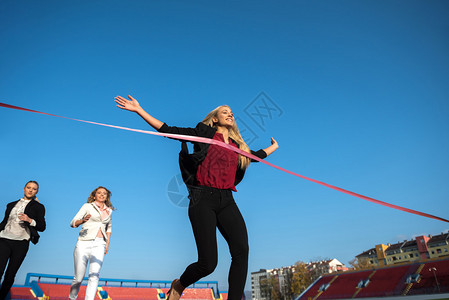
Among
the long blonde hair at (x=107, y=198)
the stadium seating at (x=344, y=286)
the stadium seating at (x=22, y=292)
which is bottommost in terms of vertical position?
the stadium seating at (x=344, y=286)

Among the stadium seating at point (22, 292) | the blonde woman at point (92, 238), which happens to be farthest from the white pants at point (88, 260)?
the stadium seating at point (22, 292)

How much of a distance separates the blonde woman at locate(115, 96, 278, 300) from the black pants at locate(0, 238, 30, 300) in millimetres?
2699

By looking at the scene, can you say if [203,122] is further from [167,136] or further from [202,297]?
[202,297]

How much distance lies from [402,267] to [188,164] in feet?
137

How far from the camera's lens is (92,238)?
4176 mm

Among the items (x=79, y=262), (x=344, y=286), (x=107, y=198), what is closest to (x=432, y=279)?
(x=344, y=286)

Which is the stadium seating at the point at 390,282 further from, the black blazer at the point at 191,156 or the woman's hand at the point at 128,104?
the woman's hand at the point at 128,104

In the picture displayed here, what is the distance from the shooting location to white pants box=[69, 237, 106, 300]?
12.7 ft

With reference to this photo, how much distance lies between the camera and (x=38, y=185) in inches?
177

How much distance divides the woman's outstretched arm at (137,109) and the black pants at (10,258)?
120 inches

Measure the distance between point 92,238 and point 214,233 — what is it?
8.51ft

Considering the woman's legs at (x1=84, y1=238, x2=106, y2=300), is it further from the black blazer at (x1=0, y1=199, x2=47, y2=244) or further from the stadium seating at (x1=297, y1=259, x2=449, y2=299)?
the stadium seating at (x1=297, y1=259, x2=449, y2=299)

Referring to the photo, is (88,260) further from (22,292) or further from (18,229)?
(22,292)

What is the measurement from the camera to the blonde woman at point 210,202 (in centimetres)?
235
